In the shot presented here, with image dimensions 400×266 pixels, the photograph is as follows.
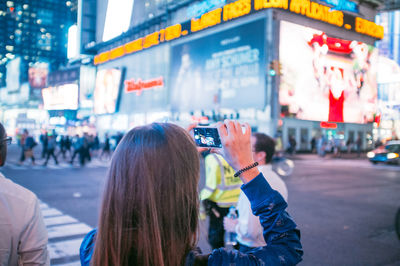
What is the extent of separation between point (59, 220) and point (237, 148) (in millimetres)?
6723

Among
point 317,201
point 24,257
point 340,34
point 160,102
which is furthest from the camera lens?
point 160,102

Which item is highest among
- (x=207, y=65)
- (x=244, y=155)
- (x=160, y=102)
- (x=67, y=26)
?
(x=207, y=65)

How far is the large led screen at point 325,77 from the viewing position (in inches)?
1287

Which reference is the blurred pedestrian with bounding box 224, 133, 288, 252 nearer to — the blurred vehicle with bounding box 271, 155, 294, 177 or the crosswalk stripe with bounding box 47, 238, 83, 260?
the crosswalk stripe with bounding box 47, 238, 83, 260

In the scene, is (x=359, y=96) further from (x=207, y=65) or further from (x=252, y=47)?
(x=207, y=65)

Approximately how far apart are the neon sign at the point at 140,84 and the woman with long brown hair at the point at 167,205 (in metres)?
42.8

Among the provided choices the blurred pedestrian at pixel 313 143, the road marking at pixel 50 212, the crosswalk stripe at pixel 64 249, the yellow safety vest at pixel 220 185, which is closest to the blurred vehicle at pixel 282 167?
the road marking at pixel 50 212

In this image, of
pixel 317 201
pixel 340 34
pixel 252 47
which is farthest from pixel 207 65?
pixel 317 201

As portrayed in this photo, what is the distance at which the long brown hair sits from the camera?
4.23ft

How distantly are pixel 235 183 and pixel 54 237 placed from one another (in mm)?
3513

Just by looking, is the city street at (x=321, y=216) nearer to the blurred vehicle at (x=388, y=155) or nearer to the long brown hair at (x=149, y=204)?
the long brown hair at (x=149, y=204)

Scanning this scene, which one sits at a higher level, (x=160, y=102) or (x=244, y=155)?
(x=160, y=102)

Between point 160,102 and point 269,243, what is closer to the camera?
point 269,243

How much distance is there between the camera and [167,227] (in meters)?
1.32
